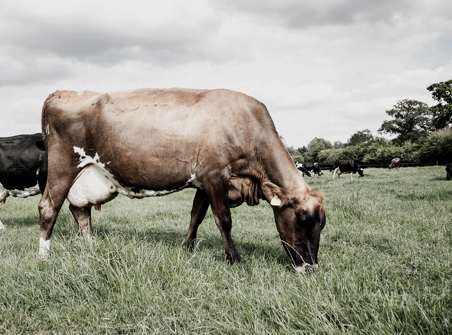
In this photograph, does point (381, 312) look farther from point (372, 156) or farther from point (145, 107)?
point (372, 156)

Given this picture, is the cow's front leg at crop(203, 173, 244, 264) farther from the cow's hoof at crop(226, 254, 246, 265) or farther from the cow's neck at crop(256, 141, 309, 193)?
the cow's neck at crop(256, 141, 309, 193)

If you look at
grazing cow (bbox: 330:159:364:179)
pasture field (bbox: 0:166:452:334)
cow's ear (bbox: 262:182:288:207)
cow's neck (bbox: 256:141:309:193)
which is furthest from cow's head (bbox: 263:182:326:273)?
grazing cow (bbox: 330:159:364:179)

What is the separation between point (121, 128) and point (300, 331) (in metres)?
3.52

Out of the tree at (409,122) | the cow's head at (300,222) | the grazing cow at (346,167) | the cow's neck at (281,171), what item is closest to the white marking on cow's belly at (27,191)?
the cow's neck at (281,171)

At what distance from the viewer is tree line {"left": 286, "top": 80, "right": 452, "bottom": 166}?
31266mm

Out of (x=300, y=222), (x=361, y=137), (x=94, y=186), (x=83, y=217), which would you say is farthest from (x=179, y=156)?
(x=361, y=137)

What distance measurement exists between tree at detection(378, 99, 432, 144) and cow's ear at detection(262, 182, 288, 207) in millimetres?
79425

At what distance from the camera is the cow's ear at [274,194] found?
4.44m

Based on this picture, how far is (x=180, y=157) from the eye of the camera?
455cm

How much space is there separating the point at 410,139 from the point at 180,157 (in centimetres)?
7583

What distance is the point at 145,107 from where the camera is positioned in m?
4.81

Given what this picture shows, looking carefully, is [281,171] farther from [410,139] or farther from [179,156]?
[410,139]

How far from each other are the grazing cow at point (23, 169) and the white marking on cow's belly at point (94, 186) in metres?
2.91

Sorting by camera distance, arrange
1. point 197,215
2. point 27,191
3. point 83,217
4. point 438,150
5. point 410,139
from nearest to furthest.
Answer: point 197,215
point 83,217
point 27,191
point 438,150
point 410,139
